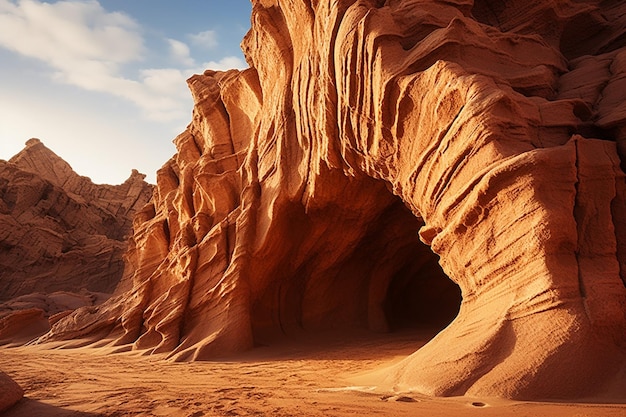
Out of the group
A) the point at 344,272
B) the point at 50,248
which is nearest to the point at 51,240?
the point at 50,248

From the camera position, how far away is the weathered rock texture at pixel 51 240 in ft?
80.0

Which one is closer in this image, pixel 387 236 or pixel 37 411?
pixel 37 411

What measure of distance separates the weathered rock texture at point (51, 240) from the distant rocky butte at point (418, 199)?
39.2 feet

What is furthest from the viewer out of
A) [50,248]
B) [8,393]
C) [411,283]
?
[50,248]

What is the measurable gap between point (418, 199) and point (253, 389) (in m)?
3.45

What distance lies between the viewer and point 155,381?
5.71 m

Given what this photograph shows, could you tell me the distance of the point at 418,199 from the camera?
603 cm

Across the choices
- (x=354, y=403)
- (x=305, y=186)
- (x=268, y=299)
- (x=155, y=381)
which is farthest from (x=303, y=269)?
(x=354, y=403)

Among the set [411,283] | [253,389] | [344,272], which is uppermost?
[344,272]

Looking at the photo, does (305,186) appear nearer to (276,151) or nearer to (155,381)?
(276,151)

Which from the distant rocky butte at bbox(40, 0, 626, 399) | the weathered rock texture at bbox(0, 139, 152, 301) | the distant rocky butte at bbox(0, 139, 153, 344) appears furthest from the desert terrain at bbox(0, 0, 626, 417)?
the weathered rock texture at bbox(0, 139, 152, 301)

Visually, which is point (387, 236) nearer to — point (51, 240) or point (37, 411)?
point (37, 411)

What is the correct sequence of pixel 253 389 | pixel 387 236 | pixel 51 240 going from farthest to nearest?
pixel 51 240
pixel 387 236
pixel 253 389

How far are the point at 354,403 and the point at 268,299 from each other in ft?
24.6
